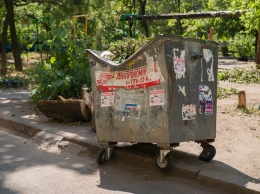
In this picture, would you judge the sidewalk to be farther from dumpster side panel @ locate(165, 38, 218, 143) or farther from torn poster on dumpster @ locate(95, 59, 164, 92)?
torn poster on dumpster @ locate(95, 59, 164, 92)

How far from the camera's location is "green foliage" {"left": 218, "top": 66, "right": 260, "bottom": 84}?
1361 centimetres

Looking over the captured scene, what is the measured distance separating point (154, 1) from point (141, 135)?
31499 mm

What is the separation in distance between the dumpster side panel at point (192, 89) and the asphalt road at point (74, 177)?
531mm

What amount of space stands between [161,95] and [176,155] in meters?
1.02

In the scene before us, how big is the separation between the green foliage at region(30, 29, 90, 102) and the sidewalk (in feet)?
1.90

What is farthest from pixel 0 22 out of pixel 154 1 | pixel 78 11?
pixel 154 1

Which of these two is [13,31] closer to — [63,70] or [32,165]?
[63,70]

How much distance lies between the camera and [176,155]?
16.7 feet

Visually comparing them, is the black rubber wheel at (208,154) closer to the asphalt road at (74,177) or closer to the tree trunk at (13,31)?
the asphalt road at (74,177)

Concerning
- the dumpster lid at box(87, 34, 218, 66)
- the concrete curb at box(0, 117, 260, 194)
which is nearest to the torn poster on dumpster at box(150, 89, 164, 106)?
the dumpster lid at box(87, 34, 218, 66)

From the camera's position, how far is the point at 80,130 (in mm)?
6668

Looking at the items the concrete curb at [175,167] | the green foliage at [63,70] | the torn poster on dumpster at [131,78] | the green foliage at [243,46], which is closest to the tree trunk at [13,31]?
the green foliage at [63,70]

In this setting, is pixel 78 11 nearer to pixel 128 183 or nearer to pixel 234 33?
pixel 128 183

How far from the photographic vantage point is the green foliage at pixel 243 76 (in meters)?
13.6
